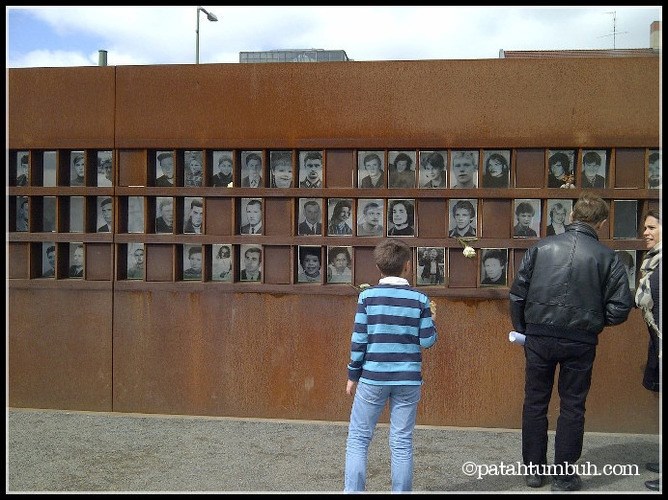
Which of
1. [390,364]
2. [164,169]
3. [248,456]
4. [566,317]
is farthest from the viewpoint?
[164,169]

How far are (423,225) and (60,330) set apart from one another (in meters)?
2.99

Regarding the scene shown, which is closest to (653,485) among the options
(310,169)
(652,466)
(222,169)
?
(652,466)

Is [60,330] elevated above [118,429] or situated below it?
above

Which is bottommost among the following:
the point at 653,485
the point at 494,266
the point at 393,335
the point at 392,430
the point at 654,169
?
the point at 653,485

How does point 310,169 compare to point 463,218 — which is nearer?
point 463,218

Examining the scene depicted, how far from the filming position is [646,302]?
4148mm

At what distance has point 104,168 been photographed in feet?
18.1

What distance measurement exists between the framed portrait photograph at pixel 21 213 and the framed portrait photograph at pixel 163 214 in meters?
1.10

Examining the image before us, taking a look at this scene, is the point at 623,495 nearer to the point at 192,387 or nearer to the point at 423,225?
the point at 423,225

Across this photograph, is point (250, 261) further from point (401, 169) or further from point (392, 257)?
point (392, 257)

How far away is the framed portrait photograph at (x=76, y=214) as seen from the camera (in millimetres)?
5527

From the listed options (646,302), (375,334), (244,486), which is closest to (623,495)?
(646,302)

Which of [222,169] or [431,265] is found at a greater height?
[222,169]

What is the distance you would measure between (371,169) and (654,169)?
203 cm
